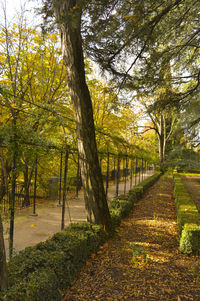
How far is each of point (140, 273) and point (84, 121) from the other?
315 centimetres

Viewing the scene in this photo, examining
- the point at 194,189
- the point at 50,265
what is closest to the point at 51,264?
the point at 50,265

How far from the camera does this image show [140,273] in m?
3.67

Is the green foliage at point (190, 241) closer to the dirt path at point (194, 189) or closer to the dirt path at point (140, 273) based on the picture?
the dirt path at point (140, 273)

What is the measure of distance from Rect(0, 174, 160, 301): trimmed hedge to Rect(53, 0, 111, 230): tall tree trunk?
1.59ft

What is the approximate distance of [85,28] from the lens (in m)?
5.07

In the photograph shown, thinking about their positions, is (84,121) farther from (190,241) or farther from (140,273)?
(190,241)

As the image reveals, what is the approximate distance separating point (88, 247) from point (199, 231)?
2.43 m

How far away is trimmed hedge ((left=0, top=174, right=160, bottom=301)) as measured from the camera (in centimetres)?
244

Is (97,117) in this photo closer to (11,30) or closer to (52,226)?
(11,30)

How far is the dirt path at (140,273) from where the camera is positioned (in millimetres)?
3119

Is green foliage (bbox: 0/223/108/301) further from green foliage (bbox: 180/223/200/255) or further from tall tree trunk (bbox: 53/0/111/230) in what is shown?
green foliage (bbox: 180/223/200/255)

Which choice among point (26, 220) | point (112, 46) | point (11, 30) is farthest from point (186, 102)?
point (11, 30)

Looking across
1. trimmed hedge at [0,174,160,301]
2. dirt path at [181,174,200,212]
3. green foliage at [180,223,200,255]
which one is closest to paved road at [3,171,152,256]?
trimmed hedge at [0,174,160,301]

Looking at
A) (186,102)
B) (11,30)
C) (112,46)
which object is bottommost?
(186,102)
